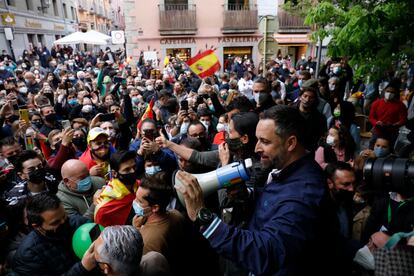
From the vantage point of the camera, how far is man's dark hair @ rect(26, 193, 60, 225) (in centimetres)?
231

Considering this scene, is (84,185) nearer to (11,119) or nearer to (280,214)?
(280,214)

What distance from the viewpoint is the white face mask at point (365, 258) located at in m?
2.13

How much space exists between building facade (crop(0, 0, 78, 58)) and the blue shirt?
1862 cm

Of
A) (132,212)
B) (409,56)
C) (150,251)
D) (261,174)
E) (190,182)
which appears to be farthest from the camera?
(409,56)

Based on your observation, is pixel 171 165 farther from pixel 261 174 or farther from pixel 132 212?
pixel 261 174

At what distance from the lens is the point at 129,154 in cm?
306

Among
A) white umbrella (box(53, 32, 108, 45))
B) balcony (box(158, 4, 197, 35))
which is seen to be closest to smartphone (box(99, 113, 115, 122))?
white umbrella (box(53, 32, 108, 45))

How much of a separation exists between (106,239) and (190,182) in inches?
23.2

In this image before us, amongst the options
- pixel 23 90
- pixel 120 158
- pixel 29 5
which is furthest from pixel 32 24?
pixel 120 158

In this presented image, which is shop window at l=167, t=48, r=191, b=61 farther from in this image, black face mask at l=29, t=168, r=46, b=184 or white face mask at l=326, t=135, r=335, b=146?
black face mask at l=29, t=168, r=46, b=184

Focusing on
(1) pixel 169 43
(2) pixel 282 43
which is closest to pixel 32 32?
(1) pixel 169 43

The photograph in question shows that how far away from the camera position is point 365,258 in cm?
215

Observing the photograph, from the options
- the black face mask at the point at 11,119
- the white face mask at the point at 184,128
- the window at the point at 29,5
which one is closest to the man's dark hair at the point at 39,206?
the white face mask at the point at 184,128

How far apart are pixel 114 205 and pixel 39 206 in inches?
24.6
